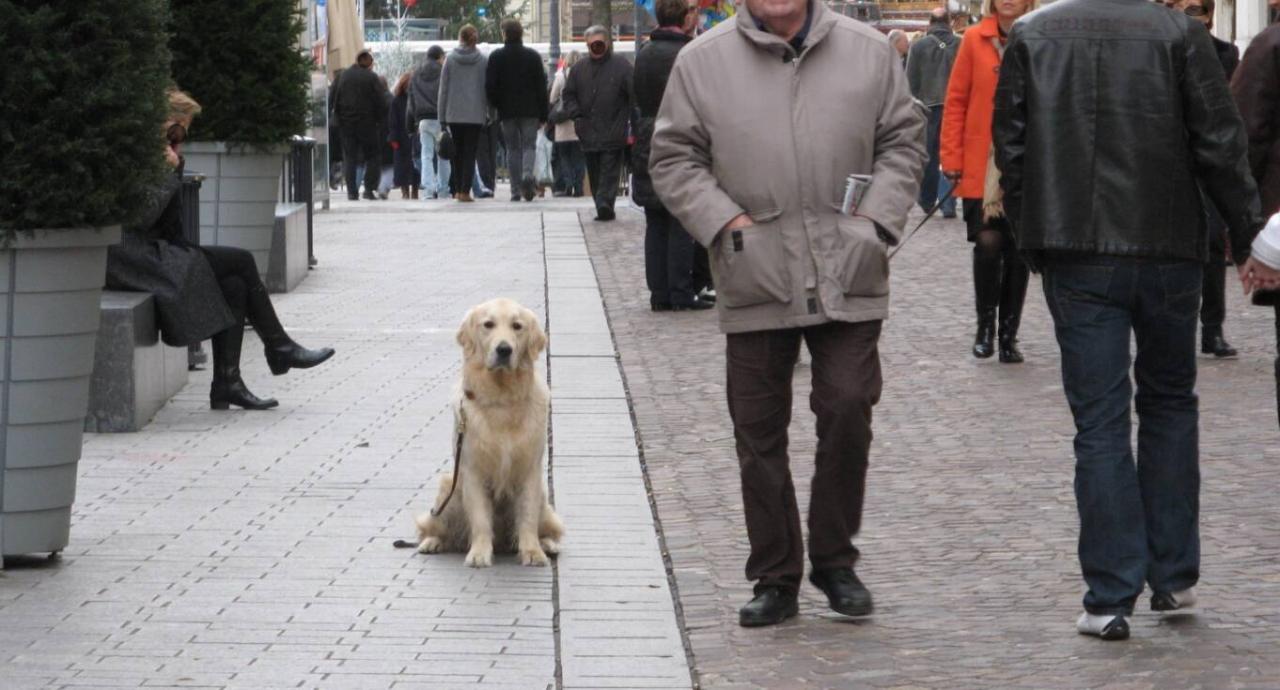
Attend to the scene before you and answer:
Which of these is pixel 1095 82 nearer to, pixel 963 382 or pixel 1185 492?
pixel 1185 492

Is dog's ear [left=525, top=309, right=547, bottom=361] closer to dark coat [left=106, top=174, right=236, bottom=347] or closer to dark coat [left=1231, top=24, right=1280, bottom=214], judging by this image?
dark coat [left=106, top=174, right=236, bottom=347]

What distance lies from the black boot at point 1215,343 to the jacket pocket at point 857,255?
6430mm

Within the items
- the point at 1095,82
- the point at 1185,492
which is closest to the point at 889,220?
the point at 1095,82

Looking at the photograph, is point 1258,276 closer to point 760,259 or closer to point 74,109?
point 760,259

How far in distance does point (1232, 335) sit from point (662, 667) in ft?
26.8

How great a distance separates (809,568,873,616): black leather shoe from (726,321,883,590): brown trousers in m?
0.03

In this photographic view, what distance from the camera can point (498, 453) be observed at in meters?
7.04

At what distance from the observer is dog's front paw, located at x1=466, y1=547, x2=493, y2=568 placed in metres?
7.02

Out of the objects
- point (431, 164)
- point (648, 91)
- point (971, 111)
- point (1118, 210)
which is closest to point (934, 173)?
point (648, 91)

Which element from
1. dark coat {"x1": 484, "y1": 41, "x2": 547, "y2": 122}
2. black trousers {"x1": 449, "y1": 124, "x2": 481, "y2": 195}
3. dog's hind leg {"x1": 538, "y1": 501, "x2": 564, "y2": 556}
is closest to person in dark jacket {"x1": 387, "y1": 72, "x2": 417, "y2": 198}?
black trousers {"x1": 449, "y1": 124, "x2": 481, "y2": 195}

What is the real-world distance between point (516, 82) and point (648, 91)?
467 inches

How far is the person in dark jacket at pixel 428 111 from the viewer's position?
95.3ft

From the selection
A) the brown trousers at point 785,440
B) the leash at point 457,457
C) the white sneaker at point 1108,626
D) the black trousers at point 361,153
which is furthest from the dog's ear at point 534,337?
the black trousers at point 361,153

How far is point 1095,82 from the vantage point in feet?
19.0
